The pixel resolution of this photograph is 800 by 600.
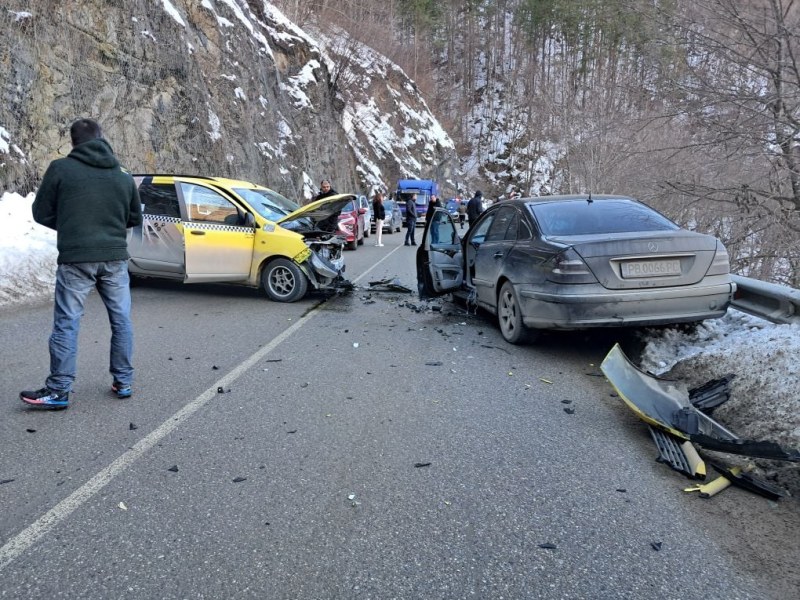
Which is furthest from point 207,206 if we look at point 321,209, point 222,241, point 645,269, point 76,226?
point 645,269

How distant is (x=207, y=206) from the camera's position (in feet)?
30.2

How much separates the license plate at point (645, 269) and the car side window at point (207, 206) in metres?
5.88

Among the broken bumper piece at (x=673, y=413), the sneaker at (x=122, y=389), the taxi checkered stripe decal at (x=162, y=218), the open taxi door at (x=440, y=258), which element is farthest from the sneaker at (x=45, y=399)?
the open taxi door at (x=440, y=258)

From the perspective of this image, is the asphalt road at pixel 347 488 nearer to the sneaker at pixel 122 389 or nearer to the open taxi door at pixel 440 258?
the sneaker at pixel 122 389

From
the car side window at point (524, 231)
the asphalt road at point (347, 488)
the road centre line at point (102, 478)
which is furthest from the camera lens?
the car side window at point (524, 231)

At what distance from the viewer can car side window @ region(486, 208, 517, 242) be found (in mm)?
7348

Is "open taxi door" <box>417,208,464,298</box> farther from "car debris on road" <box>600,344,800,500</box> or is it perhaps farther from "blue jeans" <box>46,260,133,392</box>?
"blue jeans" <box>46,260,133,392</box>

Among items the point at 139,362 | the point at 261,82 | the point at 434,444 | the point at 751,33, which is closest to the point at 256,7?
the point at 261,82

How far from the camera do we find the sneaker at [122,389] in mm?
4730

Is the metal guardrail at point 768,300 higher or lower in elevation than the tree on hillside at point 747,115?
lower

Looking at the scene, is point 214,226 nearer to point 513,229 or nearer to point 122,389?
point 513,229

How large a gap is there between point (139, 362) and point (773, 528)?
17.0 feet

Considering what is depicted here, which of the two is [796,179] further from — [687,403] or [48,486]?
[48,486]

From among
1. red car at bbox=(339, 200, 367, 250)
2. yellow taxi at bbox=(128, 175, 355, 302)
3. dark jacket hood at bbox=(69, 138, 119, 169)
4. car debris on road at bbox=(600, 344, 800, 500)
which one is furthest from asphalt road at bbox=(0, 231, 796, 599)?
red car at bbox=(339, 200, 367, 250)
